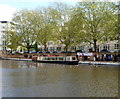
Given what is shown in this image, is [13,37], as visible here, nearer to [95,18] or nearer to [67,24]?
[67,24]

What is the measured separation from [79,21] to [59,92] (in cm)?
4189

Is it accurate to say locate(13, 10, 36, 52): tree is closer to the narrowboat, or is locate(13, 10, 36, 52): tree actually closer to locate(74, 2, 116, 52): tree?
the narrowboat

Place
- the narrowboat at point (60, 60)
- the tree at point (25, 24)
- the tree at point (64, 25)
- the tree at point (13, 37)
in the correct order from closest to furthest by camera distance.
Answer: the narrowboat at point (60, 60), the tree at point (64, 25), the tree at point (25, 24), the tree at point (13, 37)

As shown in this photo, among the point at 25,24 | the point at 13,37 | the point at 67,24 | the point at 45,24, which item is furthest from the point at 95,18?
the point at 13,37

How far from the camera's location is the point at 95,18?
202 ft

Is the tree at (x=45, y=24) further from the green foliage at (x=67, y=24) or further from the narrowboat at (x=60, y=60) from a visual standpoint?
the narrowboat at (x=60, y=60)

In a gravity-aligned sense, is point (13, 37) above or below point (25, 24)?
below

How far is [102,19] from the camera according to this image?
6016 centimetres

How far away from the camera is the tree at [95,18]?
194 ft

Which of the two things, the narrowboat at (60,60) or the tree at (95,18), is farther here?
the tree at (95,18)

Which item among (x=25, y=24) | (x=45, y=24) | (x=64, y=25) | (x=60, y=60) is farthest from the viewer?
(x=25, y=24)

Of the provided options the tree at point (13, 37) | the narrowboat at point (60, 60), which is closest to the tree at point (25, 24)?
the tree at point (13, 37)

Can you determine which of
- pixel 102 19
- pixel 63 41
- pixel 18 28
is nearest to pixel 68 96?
pixel 102 19

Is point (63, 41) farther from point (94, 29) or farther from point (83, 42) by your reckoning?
point (94, 29)
